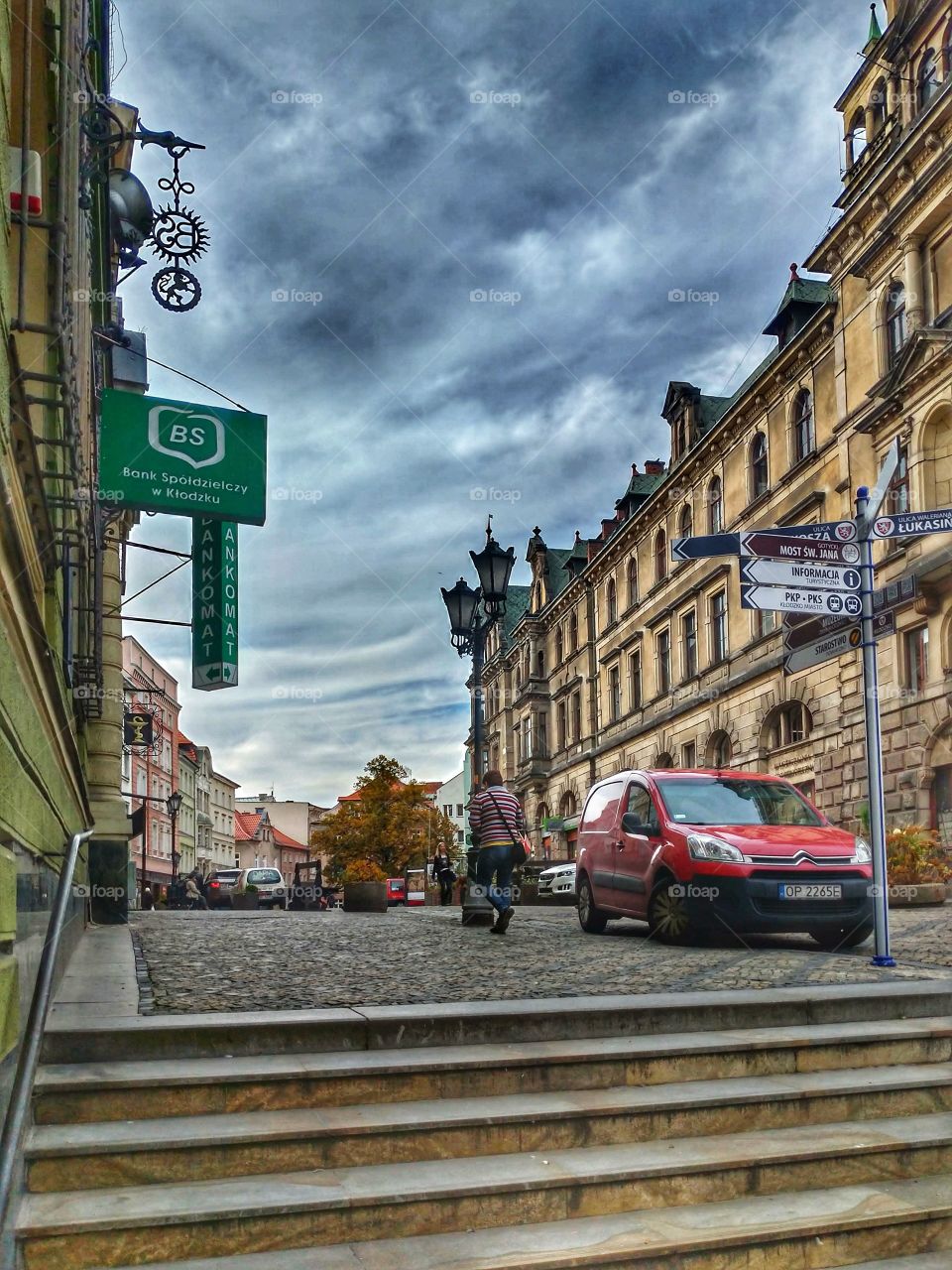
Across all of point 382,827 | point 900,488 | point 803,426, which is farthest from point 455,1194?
point 382,827

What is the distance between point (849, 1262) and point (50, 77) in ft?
25.9

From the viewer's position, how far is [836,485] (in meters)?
28.7

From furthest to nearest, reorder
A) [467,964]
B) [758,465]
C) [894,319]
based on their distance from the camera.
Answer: [758,465] → [894,319] → [467,964]

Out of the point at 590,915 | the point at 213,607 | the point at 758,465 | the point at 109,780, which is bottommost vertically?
the point at 590,915

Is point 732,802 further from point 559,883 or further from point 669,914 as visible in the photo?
point 559,883

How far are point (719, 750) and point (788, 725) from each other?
227 inches

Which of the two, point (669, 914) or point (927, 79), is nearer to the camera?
point (669, 914)

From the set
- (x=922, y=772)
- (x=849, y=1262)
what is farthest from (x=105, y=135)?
(x=922, y=772)

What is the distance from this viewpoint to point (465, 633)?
52.5 feet

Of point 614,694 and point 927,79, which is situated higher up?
point 927,79

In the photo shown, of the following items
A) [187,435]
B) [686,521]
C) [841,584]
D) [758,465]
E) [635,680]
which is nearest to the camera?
[841,584]

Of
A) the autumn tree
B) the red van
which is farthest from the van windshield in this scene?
the autumn tree

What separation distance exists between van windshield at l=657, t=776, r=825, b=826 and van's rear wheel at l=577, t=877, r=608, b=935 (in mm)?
2015

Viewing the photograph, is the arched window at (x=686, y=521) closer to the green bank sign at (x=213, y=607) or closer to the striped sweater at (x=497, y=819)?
the green bank sign at (x=213, y=607)
